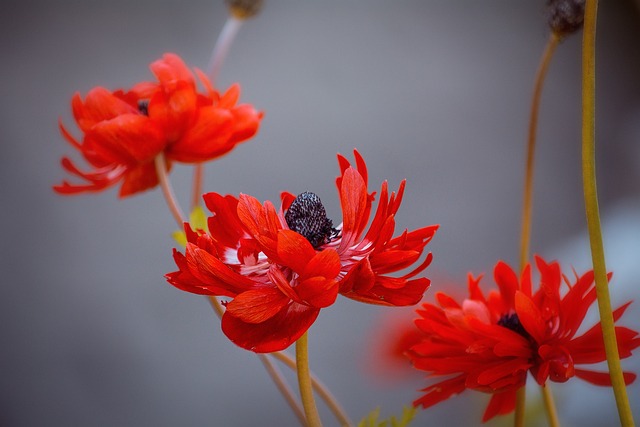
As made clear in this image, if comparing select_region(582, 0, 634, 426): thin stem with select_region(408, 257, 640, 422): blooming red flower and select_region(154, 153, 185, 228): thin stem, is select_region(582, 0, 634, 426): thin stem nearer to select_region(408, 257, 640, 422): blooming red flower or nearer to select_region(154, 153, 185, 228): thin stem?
select_region(408, 257, 640, 422): blooming red flower

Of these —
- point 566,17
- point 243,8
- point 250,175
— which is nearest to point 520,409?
point 566,17

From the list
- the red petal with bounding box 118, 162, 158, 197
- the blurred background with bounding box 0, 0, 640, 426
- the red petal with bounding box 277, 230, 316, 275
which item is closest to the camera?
the red petal with bounding box 277, 230, 316, 275

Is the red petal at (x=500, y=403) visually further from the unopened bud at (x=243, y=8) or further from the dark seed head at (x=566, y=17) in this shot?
the unopened bud at (x=243, y=8)

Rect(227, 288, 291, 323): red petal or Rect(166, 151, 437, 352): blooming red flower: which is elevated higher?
Rect(166, 151, 437, 352): blooming red flower

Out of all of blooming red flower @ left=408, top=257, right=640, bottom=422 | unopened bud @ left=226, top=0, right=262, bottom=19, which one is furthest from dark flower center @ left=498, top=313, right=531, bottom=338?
unopened bud @ left=226, top=0, right=262, bottom=19

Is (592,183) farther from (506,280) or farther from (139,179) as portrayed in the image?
(139,179)
